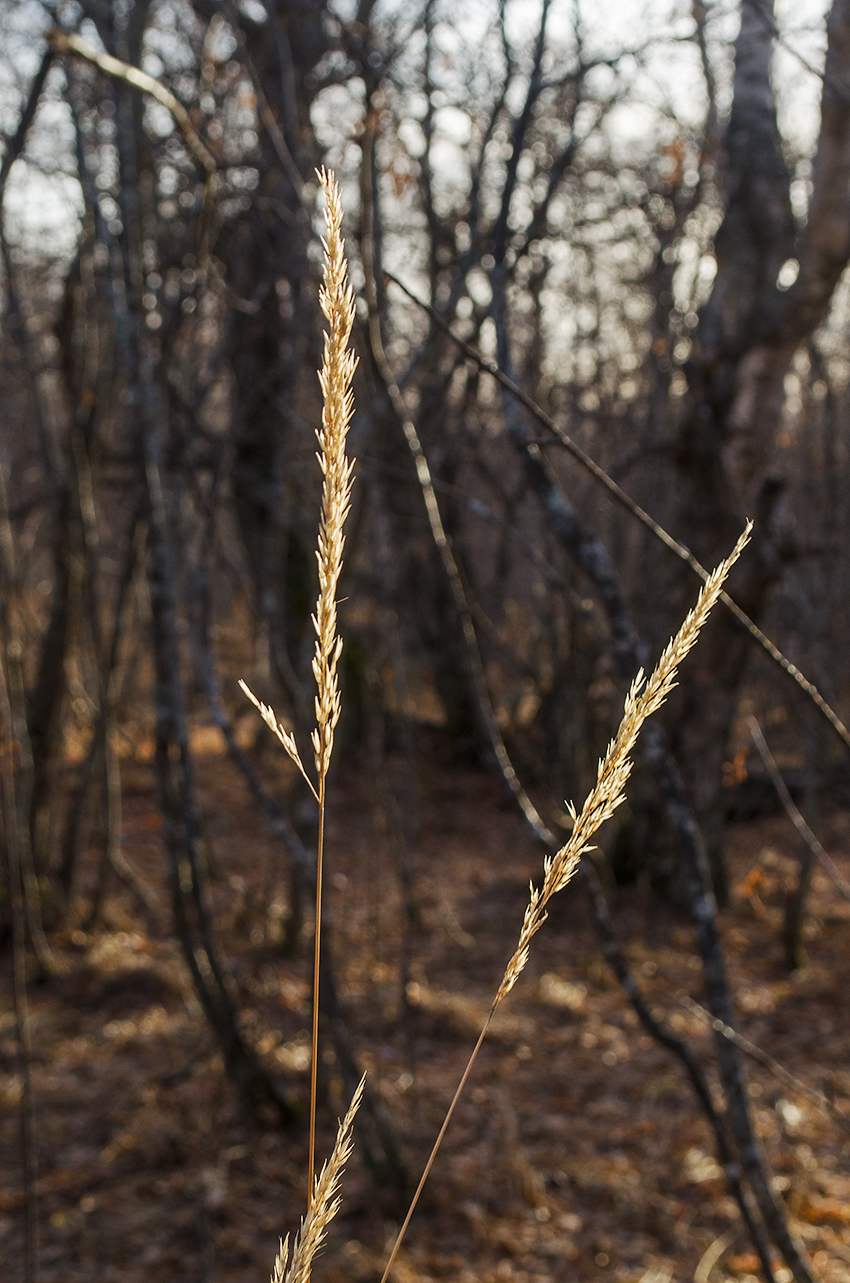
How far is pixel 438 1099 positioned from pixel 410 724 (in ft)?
7.42

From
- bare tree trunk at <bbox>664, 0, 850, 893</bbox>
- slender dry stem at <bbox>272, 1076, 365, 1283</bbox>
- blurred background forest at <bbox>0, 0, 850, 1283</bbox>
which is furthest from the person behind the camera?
bare tree trunk at <bbox>664, 0, 850, 893</bbox>

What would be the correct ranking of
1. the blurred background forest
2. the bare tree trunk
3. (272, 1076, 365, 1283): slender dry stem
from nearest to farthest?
1. (272, 1076, 365, 1283): slender dry stem
2. the blurred background forest
3. the bare tree trunk

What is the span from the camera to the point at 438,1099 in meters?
4.32

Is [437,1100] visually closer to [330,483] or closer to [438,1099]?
[438,1099]

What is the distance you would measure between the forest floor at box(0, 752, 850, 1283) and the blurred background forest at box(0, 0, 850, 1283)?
0.02m

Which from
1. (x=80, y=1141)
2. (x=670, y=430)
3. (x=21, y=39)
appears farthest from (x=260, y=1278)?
(x=21, y=39)

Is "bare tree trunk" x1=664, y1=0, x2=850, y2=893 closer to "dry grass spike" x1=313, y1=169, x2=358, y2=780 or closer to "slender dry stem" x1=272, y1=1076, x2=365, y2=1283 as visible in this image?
"dry grass spike" x1=313, y1=169, x2=358, y2=780

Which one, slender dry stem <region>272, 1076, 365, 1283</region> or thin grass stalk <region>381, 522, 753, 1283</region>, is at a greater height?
thin grass stalk <region>381, 522, 753, 1283</region>

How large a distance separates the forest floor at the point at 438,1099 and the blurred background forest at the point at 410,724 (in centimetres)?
2

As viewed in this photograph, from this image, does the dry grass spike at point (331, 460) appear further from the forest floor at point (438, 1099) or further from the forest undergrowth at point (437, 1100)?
Answer: the forest floor at point (438, 1099)

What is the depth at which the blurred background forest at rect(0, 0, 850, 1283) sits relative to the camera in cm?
281

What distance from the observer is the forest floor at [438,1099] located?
10.9 feet

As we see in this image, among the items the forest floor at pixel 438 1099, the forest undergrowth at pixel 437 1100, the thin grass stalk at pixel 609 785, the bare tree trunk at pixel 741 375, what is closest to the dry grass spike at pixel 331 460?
the thin grass stalk at pixel 609 785

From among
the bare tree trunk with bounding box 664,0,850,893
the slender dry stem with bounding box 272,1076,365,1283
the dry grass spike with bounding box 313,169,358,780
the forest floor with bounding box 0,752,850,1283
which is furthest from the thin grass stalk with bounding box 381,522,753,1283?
the bare tree trunk with bounding box 664,0,850,893
